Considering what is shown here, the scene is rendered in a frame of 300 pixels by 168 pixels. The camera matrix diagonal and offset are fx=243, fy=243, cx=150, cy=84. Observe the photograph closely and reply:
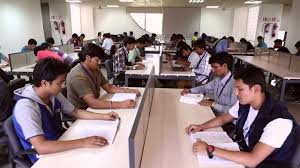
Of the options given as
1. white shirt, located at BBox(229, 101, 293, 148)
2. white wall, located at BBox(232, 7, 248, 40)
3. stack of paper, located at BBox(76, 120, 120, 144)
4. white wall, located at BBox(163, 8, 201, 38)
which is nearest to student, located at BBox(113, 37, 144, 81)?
stack of paper, located at BBox(76, 120, 120, 144)

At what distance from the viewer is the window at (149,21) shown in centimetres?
1379

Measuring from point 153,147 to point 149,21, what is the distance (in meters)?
13.2

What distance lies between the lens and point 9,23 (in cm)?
704

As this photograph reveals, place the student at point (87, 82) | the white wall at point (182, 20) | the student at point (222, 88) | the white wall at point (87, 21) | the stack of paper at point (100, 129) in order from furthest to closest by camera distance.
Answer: the white wall at point (87, 21) < the white wall at point (182, 20) < the student at point (222, 88) < the student at point (87, 82) < the stack of paper at point (100, 129)

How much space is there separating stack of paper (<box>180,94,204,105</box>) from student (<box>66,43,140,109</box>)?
0.58 metres

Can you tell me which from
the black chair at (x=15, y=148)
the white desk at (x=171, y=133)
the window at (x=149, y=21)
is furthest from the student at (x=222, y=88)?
the window at (x=149, y=21)

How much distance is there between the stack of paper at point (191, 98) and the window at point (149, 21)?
38.2 ft

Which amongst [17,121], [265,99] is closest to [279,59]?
[265,99]

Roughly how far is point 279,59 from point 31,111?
5058mm

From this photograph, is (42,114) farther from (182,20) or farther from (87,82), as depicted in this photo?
(182,20)

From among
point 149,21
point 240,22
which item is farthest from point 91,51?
point 240,22

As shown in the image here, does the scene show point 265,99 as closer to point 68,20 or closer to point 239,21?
point 68,20

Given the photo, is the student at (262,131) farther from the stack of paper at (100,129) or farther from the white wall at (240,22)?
the white wall at (240,22)

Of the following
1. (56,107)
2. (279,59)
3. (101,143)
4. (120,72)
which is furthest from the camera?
(279,59)
